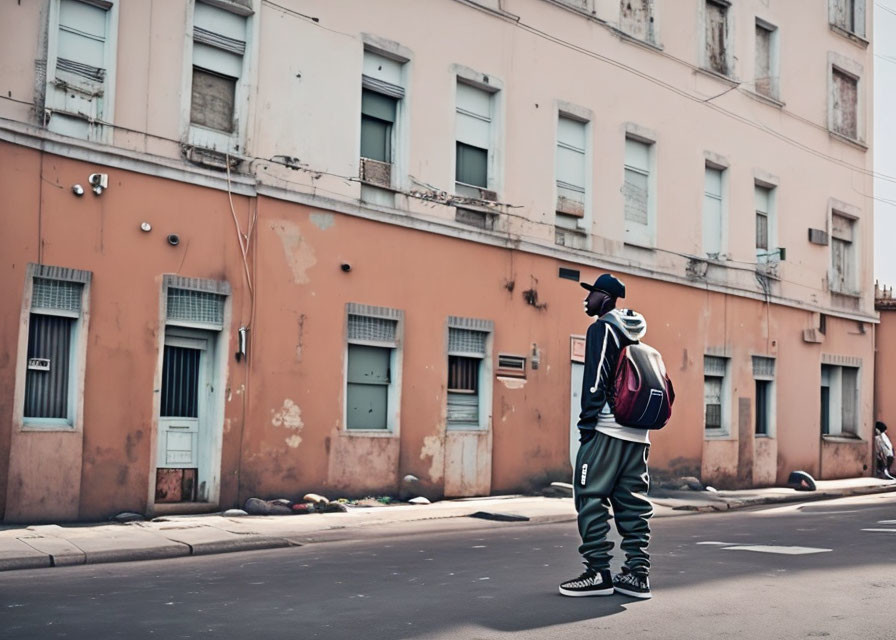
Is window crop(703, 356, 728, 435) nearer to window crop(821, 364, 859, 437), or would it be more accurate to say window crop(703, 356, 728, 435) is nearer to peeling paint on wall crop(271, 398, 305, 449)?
window crop(821, 364, 859, 437)

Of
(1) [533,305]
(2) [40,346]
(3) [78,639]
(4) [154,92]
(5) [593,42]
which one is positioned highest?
(5) [593,42]

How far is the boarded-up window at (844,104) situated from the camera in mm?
28578

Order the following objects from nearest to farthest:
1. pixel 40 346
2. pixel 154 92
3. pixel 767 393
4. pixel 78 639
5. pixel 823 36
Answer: pixel 78 639, pixel 40 346, pixel 154 92, pixel 767 393, pixel 823 36

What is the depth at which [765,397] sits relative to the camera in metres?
25.8

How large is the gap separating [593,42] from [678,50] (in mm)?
2976

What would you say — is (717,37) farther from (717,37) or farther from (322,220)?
(322,220)

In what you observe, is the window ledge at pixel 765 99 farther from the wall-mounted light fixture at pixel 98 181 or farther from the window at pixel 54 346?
the window at pixel 54 346

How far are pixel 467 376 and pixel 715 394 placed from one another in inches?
302

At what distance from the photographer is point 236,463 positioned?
15156mm

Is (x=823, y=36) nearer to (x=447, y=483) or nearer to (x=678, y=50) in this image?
(x=678, y=50)

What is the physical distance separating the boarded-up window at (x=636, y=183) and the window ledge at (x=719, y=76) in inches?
99.1

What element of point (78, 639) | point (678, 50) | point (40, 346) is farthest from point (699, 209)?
point (78, 639)

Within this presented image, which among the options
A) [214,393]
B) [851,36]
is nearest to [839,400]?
[851,36]

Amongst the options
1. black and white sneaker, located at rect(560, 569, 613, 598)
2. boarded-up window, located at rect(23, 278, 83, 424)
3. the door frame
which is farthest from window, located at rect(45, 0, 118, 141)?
black and white sneaker, located at rect(560, 569, 613, 598)
